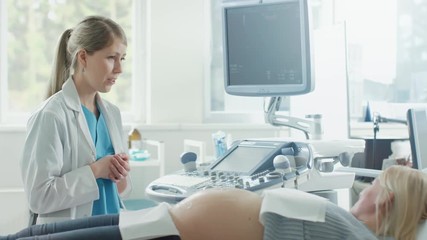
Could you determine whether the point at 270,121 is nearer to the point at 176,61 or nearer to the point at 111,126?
the point at 111,126

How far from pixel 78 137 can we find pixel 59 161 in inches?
4.3

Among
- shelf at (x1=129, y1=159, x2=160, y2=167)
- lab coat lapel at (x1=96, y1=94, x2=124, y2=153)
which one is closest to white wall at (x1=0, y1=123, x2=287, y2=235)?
shelf at (x1=129, y1=159, x2=160, y2=167)

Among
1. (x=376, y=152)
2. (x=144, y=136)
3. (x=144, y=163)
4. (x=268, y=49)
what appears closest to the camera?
(x=268, y=49)

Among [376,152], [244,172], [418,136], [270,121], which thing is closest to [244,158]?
[244,172]

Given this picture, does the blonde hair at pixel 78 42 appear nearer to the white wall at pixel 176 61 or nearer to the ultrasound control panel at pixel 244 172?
the ultrasound control panel at pixel 244 172

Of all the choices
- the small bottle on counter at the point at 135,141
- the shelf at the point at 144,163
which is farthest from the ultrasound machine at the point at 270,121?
the small bottle on counter at the point at 135,141

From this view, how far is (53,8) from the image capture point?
11.2 ft

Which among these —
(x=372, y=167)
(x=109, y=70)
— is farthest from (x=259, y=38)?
(x=372, y=167)

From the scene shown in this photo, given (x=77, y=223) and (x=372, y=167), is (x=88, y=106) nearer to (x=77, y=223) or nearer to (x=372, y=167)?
(x=77, y=223)

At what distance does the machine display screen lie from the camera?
78.7 inches

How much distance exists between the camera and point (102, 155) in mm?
1910

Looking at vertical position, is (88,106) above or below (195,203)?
above

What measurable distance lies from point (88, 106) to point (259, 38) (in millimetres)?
739

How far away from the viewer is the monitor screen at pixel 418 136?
6.17ft
